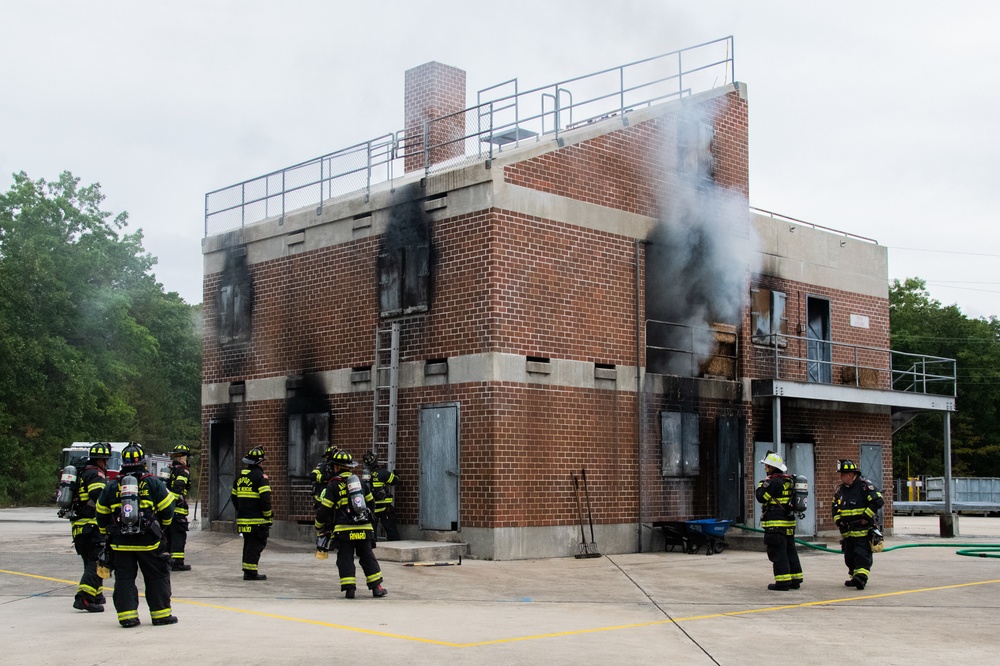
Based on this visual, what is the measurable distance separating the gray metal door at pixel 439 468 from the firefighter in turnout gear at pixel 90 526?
7.60m

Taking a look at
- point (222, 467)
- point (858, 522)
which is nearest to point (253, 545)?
point (858, 522)

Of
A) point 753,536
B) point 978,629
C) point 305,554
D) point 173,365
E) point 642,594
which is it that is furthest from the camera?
point 173,365

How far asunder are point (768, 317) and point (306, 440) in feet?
34.0

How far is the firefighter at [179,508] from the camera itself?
53.5 feet

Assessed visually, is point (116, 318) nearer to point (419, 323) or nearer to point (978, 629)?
point (419, 323)

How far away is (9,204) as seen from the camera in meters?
52.8

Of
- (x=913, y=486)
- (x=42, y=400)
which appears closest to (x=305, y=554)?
(x=42, y=400)

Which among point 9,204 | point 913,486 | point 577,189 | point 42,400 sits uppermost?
point 9,204

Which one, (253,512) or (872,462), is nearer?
(253,512)

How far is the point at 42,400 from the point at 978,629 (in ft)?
148

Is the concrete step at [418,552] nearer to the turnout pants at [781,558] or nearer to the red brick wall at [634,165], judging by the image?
the turnout pants at [781,558]

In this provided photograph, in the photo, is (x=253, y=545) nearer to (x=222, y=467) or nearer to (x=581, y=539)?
(x=581, y=539)

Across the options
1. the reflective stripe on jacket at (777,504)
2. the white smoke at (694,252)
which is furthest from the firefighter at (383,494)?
the reflective stripe on jacket at (777,504)

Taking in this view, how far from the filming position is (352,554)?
1320 centimetres
